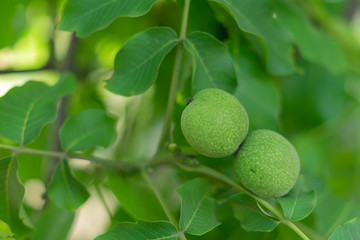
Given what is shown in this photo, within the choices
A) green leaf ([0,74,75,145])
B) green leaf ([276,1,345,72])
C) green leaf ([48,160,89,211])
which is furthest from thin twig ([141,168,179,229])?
green leaf ([276,1,345,72])

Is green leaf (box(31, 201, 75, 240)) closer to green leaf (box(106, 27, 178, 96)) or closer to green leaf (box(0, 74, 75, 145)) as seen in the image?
green leaf (box(0, 74, 75, 145))

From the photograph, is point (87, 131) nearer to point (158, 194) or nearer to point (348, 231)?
point (158, 194)

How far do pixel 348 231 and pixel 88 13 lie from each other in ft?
2.24

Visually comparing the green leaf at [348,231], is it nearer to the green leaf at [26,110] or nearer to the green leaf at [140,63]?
the green leaf at [140,63]

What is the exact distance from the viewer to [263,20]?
0.92 metres

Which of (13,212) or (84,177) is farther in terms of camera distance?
(84,177)

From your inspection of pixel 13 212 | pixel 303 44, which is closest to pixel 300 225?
pixel 303 44

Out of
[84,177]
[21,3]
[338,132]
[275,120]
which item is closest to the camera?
[275,120]

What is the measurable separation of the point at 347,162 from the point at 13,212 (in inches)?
48.6

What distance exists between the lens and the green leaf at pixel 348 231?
74 centimetres

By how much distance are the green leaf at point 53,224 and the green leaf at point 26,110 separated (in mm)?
304

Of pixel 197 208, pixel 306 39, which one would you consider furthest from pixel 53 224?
pixel 306 39

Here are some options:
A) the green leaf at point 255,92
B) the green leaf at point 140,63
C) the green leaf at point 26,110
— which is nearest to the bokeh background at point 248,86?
the green leaf at point 255,92

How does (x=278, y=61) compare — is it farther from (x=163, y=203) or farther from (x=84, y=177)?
(x=84, y=177)
